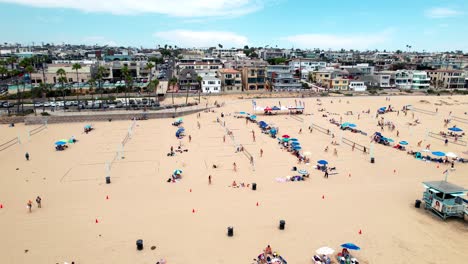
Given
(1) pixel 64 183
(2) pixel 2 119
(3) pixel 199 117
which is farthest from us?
(3) pixel 199 117

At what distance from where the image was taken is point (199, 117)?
4831 centimetres

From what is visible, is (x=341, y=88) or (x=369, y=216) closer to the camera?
(x=369, y=216)

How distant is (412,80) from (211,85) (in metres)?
53.7

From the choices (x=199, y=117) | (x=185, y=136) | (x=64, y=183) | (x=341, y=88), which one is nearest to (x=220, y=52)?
(x=341, y=88)

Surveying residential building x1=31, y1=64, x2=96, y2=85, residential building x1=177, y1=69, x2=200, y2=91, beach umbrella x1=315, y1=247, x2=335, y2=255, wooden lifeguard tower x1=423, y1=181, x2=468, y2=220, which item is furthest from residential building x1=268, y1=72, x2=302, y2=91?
beach umbrella x1=315, y1=247, x2=335, y2=255

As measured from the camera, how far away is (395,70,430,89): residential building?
270 ft

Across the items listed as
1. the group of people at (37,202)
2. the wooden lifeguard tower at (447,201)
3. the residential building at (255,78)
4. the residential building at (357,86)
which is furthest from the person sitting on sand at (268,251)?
the residential building at (357,86)

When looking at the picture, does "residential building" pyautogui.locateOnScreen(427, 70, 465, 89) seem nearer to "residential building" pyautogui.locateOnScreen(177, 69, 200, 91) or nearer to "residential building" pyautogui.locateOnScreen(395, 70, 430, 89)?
"residential building" pyautogui.locateOnScreen(395, 70, 430, 89)

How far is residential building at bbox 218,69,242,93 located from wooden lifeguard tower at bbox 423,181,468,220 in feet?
189

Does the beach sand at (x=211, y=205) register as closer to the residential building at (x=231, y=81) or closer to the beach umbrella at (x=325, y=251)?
the beach umbrella at (x=325, y=251)

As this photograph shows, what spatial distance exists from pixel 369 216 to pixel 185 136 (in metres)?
24.0

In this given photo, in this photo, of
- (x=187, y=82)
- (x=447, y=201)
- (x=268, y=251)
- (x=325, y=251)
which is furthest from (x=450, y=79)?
(x=268, y=251)

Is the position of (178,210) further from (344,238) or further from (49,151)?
(49,151)

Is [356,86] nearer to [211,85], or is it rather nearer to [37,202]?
[211,85]
